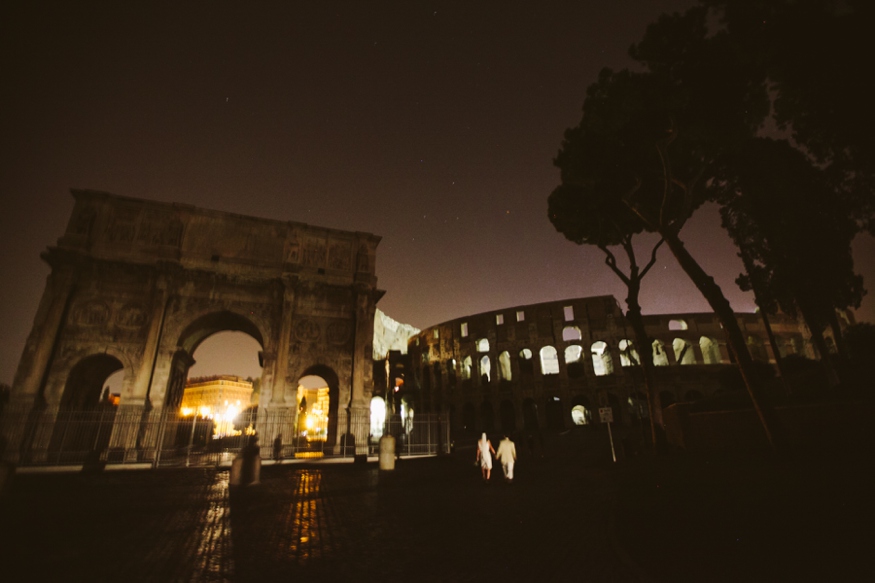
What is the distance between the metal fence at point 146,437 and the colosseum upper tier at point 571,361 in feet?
66.0

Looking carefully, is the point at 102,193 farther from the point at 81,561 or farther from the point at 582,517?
the point at 582,517

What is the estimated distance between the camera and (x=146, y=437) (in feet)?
52.2

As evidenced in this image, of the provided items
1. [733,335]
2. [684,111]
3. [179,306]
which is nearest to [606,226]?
[684,111]

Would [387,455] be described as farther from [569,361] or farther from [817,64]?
[569,361]

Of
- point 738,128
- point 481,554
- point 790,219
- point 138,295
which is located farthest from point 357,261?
point 790,219

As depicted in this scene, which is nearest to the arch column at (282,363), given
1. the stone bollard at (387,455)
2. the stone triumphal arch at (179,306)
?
the stone triumphal arch at (179,306)

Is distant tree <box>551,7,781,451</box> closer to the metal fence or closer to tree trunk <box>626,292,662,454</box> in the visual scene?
tree trunk <box>626,292,662,454</box>

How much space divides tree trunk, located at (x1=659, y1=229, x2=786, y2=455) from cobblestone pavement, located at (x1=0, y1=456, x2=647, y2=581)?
4.24 metres

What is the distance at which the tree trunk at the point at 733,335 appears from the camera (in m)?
9.34

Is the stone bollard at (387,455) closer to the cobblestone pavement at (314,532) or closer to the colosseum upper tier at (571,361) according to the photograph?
the cobblestone pavement at (314,532)

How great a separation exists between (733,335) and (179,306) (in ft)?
73.9

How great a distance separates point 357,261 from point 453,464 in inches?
499

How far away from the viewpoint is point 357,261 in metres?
22.6

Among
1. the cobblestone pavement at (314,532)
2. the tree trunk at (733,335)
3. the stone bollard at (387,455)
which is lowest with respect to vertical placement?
the cobblestone pavement at (314,532)
